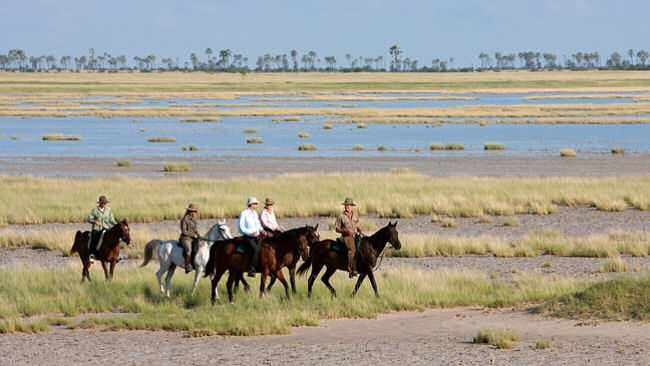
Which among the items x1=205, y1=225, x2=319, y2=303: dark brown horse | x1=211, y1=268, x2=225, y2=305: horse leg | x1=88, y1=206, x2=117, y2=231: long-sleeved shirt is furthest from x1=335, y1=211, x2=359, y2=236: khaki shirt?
x1=88, y1=206, x2=117, y2=231: long-sleeved shirt

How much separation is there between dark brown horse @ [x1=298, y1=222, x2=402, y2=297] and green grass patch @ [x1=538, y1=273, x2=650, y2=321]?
277 cm

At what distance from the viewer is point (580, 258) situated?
70.6ft

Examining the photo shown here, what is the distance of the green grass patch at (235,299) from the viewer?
47.3ft

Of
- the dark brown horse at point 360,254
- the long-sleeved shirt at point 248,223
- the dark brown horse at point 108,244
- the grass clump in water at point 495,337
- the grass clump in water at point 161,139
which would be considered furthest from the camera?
the grass clump in water at point 161,139

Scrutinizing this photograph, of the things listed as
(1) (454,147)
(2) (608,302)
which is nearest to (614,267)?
(2) (608,302)

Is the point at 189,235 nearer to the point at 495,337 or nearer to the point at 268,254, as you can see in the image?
the point at 268,254

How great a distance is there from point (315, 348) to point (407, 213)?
1689 centimetres

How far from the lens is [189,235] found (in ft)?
50.9

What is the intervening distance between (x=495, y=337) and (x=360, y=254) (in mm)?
3401

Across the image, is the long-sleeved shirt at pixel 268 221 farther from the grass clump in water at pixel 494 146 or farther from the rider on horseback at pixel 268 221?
the grass clump in water at pixel 494 146

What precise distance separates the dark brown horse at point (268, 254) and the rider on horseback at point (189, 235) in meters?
0.36

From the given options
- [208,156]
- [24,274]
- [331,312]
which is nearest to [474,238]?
[331,312]

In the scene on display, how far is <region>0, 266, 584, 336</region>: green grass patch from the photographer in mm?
14414

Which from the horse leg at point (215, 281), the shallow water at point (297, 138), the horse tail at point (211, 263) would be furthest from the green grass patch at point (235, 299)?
the shallow water at point (297, 138)
